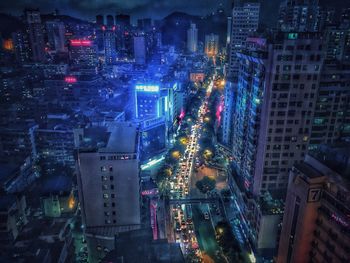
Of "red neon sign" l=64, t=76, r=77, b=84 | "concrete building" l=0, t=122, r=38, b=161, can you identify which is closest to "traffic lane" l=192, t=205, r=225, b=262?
"concrete building" l=0, t=122, r=38, b=161

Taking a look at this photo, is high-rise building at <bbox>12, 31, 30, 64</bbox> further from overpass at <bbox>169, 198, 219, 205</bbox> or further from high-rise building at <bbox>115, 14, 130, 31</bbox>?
overpass at <bbox>169, 198, 219, 205</bbox>

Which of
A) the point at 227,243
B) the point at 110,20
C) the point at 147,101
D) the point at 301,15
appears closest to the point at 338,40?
the point at 301,15

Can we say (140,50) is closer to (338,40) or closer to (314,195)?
(338,40)

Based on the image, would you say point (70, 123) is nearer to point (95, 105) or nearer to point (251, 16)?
point (95, 105)

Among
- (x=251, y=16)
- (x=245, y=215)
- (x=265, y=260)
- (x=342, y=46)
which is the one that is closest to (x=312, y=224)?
(x=265, y=260)

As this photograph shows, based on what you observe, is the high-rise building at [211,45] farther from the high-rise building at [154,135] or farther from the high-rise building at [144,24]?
the high-rise building at [154,135]

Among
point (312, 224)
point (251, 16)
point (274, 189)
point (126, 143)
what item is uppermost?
point (251, 16)
